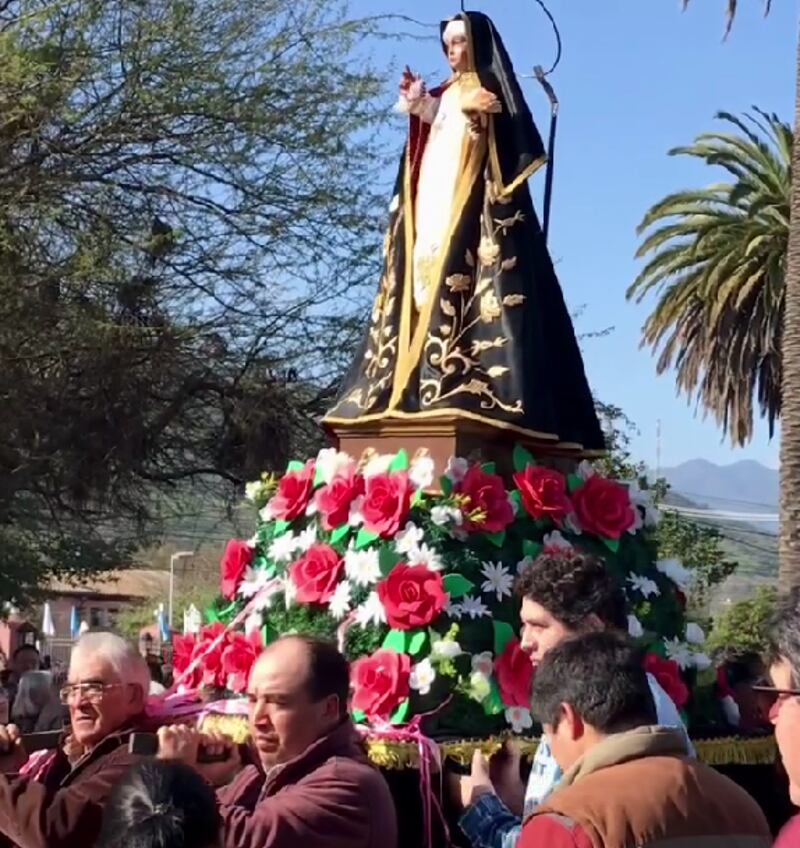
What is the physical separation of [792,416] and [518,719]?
569cm

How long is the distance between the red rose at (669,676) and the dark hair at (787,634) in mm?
2511

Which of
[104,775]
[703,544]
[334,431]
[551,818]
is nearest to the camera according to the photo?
[551,818]

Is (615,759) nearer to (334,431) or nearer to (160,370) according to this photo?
(334,431)

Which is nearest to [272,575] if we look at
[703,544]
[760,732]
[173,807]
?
[760,732]

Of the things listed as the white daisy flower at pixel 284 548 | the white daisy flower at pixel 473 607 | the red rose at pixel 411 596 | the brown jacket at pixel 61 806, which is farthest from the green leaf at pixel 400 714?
the brown jacket at pixel 61 806

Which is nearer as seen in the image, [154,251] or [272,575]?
[272,575]

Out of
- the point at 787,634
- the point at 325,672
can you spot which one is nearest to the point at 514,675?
the point at 325,672

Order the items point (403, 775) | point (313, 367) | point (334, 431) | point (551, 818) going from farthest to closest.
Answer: point (313, 367) → point (334, 431) → point (403, 775) → point (551, 818)

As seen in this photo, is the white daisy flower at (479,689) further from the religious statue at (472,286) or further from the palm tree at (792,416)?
the palm tree at (792,416)

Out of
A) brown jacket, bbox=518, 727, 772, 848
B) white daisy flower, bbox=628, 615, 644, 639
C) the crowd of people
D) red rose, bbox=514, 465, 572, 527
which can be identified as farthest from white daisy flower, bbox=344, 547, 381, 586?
brown jacket, bbox=518, 727, 772, 848

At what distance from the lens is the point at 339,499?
5133 mm

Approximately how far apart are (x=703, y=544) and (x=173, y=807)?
68.9 feet

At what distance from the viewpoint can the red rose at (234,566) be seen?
5434 mm

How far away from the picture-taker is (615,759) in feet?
8.77
